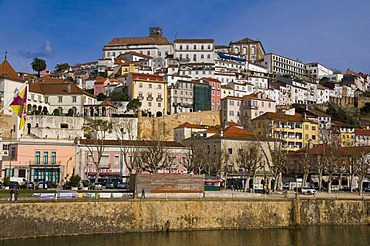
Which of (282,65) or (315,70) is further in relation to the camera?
(315,70)

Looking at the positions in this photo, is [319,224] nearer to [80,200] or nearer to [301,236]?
[301,236]

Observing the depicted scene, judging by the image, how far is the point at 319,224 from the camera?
47.4 metres

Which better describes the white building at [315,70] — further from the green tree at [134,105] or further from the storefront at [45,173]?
the storefront at [45,173]

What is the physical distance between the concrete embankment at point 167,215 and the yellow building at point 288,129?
40.8 metres

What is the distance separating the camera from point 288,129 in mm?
92438

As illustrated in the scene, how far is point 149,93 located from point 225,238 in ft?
207

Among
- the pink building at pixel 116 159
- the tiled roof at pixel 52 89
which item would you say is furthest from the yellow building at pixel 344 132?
the tiled roof at pixel 52 89

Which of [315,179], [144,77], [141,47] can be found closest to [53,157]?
[315,179]

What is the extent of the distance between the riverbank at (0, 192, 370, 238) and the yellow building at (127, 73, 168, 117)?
181 ft

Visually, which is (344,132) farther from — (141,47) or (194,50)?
(141,47)

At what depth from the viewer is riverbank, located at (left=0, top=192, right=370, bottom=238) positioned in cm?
3812

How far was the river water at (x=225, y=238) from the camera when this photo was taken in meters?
37.2

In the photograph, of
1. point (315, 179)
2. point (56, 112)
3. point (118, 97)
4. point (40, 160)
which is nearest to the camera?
point (40, 160)

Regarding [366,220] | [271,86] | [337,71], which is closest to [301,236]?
[366,220]
